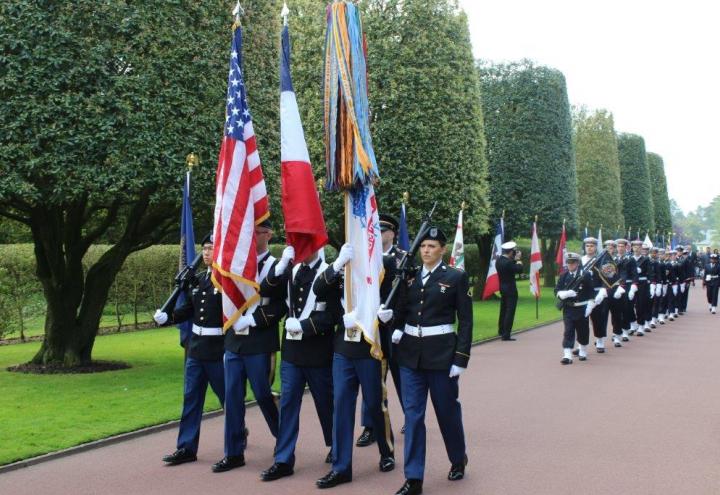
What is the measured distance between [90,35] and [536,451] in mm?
8319

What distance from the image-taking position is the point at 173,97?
40.5 feet

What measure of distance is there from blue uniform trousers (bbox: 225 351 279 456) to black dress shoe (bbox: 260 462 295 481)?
49 centimetres

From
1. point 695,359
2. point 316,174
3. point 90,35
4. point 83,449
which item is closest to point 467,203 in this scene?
point 316,174

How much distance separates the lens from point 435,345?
6.70 meters

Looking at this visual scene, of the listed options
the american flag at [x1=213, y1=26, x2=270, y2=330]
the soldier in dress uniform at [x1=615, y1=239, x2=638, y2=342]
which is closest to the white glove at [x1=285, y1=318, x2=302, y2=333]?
the american flag at [x1=213, y1=26, x2=270, y2=330]

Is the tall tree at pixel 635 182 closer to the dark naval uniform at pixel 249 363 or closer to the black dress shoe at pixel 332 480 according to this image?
the dark naval uniform at pixel 249 363

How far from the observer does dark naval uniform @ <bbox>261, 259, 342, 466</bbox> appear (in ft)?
23.2

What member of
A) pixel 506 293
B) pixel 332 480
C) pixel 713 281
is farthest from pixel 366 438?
pixel 713 281

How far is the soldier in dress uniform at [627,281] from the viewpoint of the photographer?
1834 cm

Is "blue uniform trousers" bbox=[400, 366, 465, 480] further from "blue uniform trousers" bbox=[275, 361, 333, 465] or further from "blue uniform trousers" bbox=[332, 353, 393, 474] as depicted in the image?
"blue uniform trousers" bbox=[275, 361, 333, 465]

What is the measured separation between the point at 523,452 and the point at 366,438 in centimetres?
149

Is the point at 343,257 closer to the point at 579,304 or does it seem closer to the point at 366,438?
the point at 366,438

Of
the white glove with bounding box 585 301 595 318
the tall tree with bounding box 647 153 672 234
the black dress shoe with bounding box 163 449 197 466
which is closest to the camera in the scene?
the black dress shoe with bounding box 163 449 197 466

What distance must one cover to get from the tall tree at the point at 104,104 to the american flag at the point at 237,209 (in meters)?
3.85
